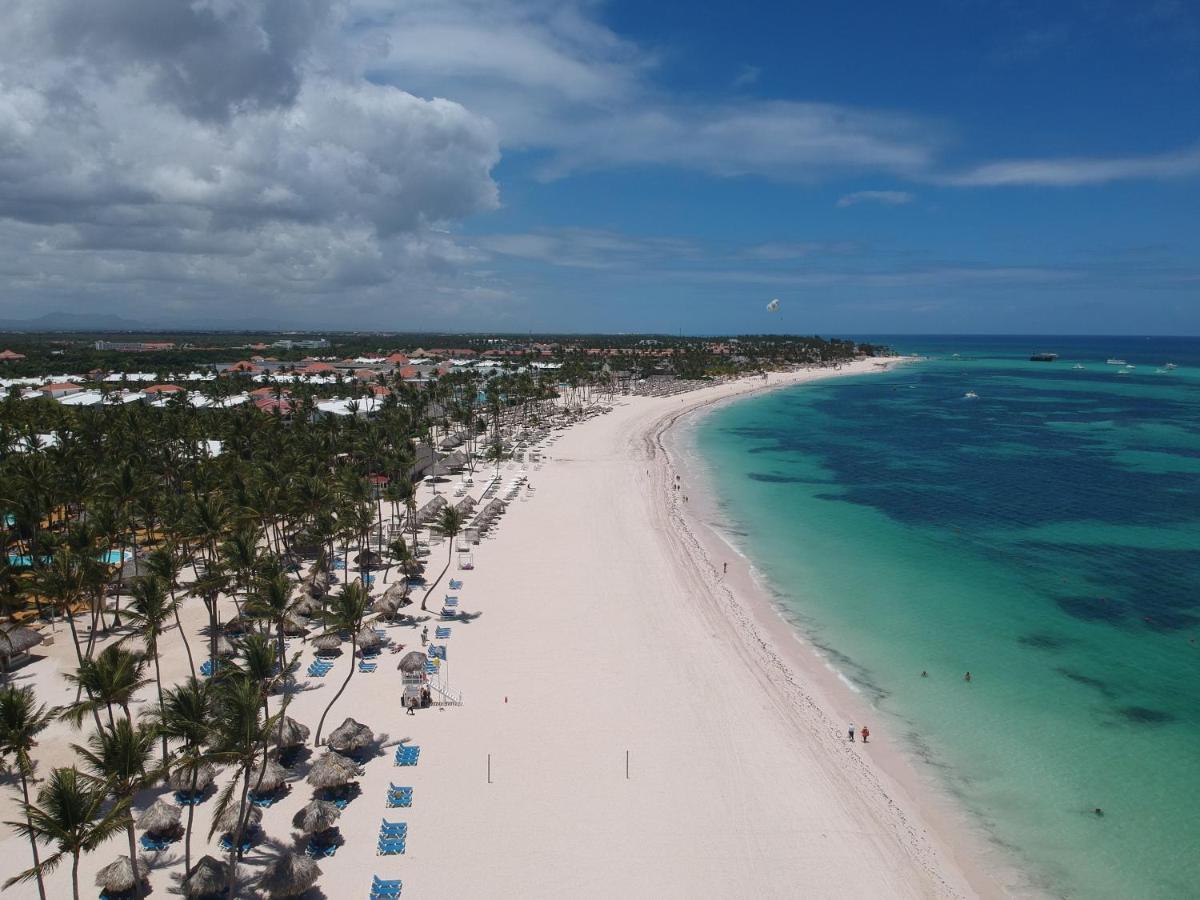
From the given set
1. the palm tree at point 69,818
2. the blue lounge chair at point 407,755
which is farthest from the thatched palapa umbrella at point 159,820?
the blue lounge chair at point 407,755

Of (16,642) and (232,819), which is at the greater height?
(16,642)

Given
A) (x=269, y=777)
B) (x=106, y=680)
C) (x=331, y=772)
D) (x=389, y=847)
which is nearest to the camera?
(x=106, y=680)

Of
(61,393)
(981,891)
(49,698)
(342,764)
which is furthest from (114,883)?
(61,393)

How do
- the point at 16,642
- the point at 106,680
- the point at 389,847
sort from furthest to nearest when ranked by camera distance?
the point at 16,642, the point at 389,847, the point at 106,680

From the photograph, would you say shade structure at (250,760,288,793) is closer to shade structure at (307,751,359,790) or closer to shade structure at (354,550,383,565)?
shade structure at (307,751,359,790)

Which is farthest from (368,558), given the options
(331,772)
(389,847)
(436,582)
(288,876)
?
(288,876)

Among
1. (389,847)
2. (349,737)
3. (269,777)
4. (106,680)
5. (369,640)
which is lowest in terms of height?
(389,847)

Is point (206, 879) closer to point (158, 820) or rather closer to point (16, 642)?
point (158, 820)
